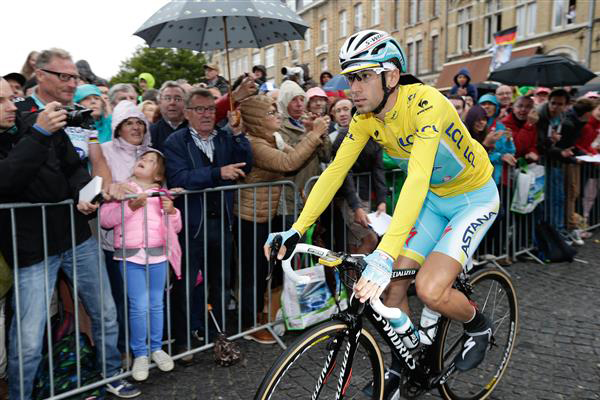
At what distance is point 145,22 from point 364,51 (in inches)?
96.6

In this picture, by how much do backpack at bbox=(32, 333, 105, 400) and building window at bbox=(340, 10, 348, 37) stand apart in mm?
41007

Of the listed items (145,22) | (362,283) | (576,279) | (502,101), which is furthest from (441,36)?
(362,283)

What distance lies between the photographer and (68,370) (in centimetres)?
354

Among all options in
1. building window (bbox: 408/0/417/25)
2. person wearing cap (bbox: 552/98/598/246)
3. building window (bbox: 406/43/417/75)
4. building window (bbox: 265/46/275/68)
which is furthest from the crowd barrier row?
building window (bbox: 265/46/275/68)

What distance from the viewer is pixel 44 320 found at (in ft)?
10.9

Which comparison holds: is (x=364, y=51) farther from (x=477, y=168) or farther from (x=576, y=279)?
(x=576, y=279)

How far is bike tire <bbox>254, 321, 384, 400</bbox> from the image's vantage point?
7.43 ft

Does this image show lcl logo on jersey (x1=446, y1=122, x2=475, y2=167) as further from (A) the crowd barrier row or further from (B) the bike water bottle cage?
(A) the crowd barrier row

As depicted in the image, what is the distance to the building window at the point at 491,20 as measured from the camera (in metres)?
28.9

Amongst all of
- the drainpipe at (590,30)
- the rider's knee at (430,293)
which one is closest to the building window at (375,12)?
the drainpipe at (590,30)

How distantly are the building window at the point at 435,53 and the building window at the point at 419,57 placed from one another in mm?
1067

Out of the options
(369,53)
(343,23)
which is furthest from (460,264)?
(343,23)

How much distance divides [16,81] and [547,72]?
7709 millimetres

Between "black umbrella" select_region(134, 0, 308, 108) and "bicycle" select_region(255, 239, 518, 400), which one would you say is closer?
"bicycle" select_region(255, 239, 518, 400)
